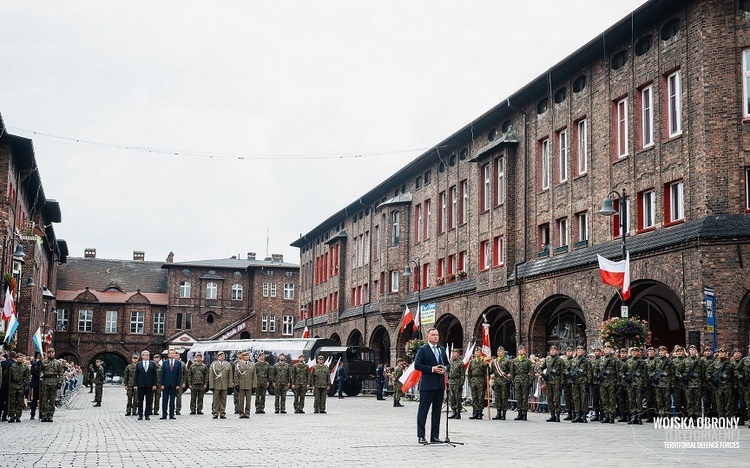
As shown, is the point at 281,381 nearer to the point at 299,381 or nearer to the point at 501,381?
the point at 299,381

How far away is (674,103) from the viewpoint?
27.7 m

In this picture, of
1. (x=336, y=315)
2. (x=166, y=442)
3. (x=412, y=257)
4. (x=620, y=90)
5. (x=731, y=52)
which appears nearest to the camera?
(x=166, y=442)

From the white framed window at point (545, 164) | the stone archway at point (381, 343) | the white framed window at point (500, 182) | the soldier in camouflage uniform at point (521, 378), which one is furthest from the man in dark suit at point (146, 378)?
the stone archway at point (381, 343)

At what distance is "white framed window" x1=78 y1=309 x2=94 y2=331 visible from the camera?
284ft

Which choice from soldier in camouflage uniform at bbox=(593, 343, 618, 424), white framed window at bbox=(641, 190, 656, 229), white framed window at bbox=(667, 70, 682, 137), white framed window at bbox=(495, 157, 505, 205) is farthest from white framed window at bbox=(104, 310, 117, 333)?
soldier in camouflage uniform at bbox=(593, 343, 618, 424)

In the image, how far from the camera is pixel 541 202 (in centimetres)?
3534

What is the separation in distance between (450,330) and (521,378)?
2422 centimetres

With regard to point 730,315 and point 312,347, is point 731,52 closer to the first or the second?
point 730,315

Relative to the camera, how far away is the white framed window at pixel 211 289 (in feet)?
296

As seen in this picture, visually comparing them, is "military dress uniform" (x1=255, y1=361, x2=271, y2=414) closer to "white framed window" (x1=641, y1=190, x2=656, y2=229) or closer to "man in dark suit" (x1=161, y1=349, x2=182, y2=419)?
"man in dark suit" (x1=161, y1=349, x2=182, y2=419)

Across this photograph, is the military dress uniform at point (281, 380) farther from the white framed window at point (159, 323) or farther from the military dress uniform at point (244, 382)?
the white framed window at point (159, 323)

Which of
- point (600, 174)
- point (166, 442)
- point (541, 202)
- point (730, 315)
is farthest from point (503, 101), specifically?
point (166, 442)

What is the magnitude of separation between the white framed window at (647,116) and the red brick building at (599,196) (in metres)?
0.06

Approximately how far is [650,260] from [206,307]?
67208 millimetres
